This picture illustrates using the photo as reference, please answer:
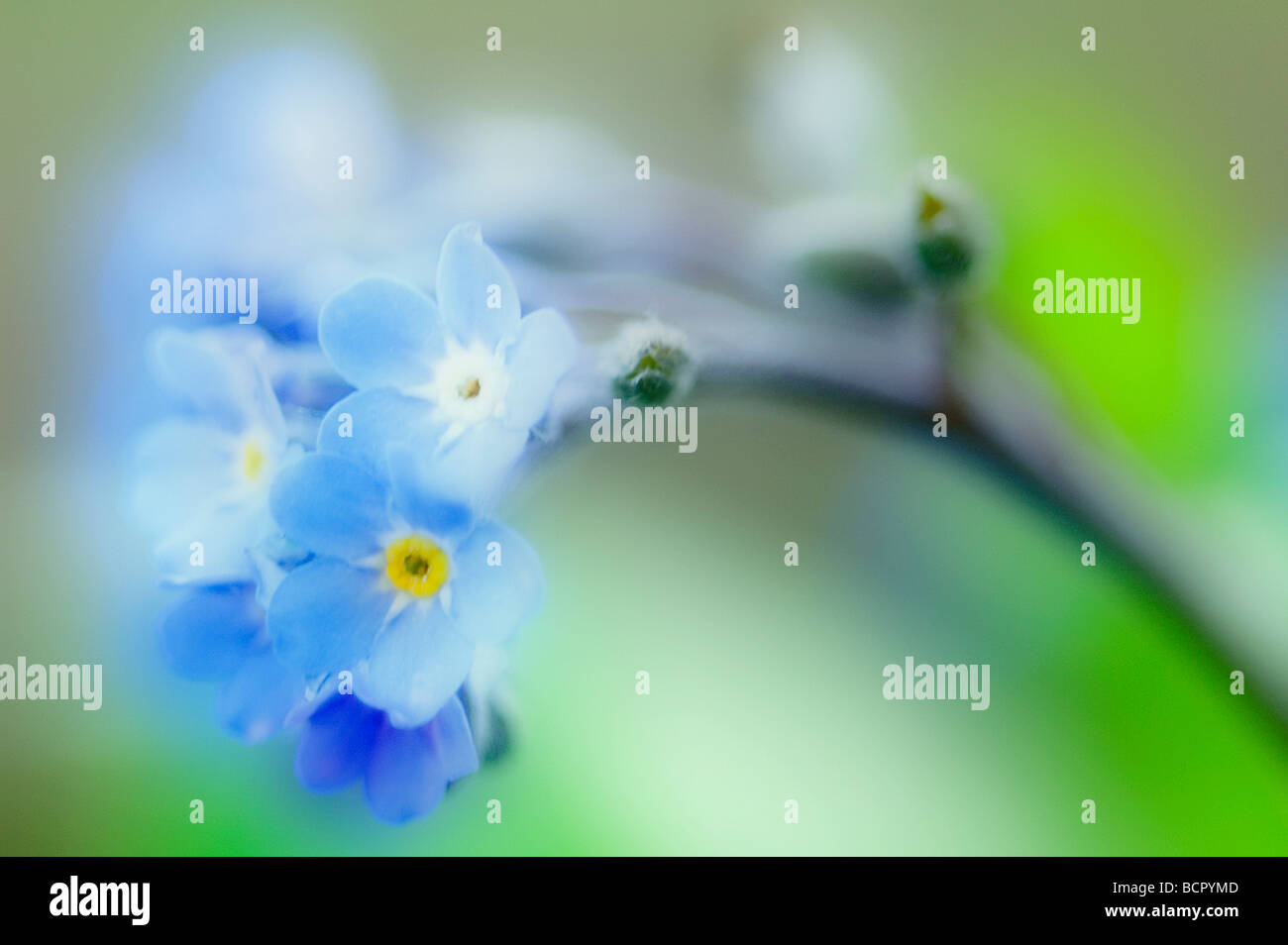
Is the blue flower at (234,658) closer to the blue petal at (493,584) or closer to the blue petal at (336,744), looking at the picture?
the blue petal at (336,744)

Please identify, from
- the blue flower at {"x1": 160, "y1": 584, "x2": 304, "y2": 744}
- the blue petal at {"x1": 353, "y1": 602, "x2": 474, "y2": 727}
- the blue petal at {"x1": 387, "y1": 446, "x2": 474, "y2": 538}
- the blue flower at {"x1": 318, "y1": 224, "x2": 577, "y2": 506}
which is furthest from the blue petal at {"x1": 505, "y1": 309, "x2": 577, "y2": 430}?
the blue flower at {"x1": 160, "y1": 584, "x2": 304, "y2": 744}

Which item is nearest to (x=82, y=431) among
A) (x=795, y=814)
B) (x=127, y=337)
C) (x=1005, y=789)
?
(x=127, y=337)

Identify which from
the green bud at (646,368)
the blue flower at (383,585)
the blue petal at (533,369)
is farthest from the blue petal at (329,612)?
the green bud at (646,368)

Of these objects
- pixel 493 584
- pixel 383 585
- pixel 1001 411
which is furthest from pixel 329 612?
pixel 1001 411

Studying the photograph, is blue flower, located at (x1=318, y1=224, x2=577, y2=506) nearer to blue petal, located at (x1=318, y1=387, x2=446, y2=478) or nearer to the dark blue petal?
blue petal, located at (x1=318, y1=387, x2=446, y2=478)

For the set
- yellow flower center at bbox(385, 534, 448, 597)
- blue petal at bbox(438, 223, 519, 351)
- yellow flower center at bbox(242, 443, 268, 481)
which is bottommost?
yellow flower center at bbox(385, 534, 448, 597)

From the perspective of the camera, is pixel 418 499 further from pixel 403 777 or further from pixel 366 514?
pixel 403 777

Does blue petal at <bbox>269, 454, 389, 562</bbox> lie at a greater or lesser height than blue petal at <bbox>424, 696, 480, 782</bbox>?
greater

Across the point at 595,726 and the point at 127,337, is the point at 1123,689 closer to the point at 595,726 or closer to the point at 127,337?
the point at 595,726
